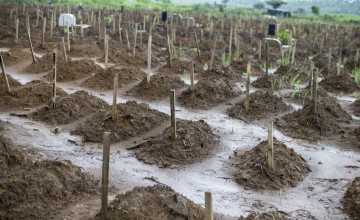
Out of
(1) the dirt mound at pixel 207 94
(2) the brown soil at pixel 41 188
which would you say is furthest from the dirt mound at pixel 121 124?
(2) the brown soil at pixel 41 188

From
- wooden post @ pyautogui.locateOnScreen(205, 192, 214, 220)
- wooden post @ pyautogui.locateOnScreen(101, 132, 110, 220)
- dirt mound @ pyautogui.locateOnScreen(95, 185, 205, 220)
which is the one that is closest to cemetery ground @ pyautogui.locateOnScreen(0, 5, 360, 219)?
dirt mound @ pyautogui.locateOnScreen(95, 185, 205, 220)

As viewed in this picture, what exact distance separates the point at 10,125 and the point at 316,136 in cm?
524

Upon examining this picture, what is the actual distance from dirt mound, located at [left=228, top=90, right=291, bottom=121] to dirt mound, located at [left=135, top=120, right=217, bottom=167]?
1806mm

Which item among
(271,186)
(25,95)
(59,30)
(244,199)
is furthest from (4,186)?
(59,30)

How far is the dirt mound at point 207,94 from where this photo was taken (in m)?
10.1

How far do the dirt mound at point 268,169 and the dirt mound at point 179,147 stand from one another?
571 millimetres

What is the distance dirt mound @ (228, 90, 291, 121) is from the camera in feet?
31.1

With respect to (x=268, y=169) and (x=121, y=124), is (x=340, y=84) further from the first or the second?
(x=121, y=124)

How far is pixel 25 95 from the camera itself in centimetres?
947

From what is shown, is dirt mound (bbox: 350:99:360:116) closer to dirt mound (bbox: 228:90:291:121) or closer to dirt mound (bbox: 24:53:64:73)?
dirt mound (bbox: 228:90:291:121)

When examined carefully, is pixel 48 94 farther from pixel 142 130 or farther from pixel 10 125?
pixel 142 130

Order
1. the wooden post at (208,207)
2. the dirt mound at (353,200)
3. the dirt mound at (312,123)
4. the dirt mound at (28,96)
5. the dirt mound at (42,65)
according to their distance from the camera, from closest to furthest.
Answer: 1. the wooden post at (208,207)
2. the dirt mound at (353,200)
3. the dirt mound at (312,123)
4. the dirt mound at (28,96)
5. the dirt mound at (42,65)

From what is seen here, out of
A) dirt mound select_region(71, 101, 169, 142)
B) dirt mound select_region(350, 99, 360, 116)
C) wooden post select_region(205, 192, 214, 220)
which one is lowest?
dirt mound select_region(350, 99, 360, 116)

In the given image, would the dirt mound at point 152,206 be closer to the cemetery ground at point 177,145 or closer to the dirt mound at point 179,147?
the cemetery ground at point 177,145
